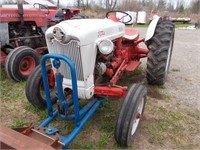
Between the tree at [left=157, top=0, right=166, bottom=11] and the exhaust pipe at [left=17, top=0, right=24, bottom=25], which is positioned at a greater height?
the tree at [left=157, top=0, right=166, bottom=11]

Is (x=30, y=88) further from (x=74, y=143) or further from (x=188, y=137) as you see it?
(x=188, y=137)

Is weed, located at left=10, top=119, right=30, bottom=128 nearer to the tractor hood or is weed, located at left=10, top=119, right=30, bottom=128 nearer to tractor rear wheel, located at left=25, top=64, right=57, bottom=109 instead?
tractor rear wheel, located at left=25, top=64, right=57, bottom=109

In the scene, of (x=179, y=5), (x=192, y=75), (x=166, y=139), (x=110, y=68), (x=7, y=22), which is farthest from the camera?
(x=179, y=5)

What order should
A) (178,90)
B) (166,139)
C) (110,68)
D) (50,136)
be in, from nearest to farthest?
1. (50,136)
2. (166,139)
3. (110,68)
4. (178,90)

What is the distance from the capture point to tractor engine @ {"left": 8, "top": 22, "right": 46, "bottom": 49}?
4410mm

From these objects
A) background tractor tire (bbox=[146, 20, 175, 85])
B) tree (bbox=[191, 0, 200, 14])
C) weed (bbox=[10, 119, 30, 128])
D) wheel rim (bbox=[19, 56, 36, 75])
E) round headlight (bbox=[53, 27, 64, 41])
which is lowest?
weed (bbox=[10, 119, 30, 128])

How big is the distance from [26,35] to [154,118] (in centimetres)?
345

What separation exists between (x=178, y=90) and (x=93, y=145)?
2123mm

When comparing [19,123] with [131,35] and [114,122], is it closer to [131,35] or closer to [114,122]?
[114,122]

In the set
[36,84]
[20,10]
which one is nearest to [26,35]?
[20,10]

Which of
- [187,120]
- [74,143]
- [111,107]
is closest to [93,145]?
[74,143]

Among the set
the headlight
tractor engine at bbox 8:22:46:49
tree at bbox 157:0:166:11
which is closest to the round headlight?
the headlight

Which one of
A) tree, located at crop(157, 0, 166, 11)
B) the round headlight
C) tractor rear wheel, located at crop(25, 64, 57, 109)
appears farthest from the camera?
tree, located at crop(157, 0, 166, 11)

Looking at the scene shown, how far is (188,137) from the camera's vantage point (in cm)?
243
